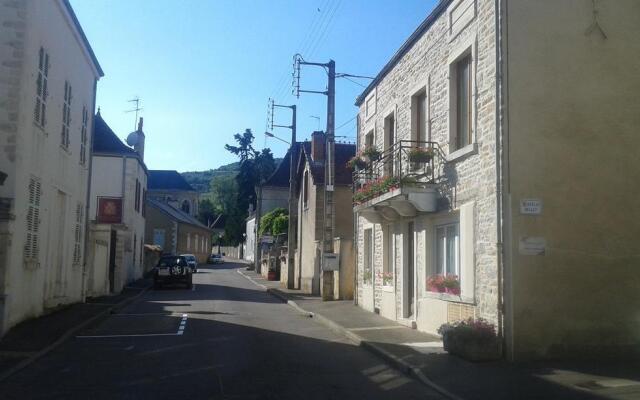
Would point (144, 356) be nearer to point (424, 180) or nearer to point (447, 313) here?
point (447, 313)

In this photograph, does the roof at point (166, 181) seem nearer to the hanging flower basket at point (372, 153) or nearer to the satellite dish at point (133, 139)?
the satellite dish at point (133, 139)

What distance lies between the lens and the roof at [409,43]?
13.9 meters

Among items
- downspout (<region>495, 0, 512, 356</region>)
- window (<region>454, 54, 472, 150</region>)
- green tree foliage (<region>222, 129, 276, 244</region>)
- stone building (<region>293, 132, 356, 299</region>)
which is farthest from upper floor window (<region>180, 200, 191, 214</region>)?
downspout (<region>495, 0, 512, 356</region>)

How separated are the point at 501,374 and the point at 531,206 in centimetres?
286

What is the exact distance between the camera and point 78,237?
66.3ft

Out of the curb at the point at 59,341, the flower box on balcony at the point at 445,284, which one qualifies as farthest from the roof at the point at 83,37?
the flower box on balcony at the point at 445,284

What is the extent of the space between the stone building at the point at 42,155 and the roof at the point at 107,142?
33.2 feet

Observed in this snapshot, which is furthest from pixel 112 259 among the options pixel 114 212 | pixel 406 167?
pixel 406 167

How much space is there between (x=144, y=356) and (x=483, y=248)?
6107 mm

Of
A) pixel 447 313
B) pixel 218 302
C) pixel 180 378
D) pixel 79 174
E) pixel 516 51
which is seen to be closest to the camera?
pixel 180 378

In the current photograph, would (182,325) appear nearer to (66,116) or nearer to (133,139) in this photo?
(66,116)

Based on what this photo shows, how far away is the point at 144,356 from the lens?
11172 millimetres

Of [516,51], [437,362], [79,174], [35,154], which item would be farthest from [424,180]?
[79,174]

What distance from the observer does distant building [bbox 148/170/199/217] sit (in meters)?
89.5
